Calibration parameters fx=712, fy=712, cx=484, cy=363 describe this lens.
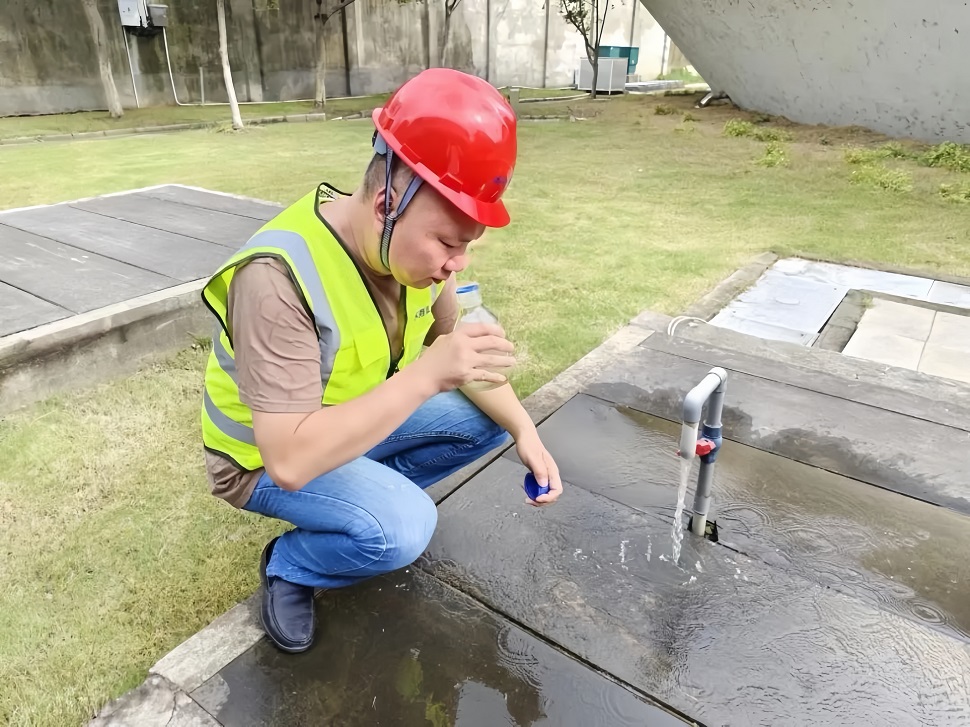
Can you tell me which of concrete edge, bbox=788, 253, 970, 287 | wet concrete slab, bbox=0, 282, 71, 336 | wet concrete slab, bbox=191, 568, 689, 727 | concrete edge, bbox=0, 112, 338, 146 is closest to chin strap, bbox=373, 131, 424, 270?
wet concrete slab, bbox=191, 568, 689, 727

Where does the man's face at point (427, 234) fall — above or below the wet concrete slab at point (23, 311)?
above

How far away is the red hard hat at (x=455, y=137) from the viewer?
1.38 meters

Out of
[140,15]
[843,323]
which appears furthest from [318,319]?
[140,15]

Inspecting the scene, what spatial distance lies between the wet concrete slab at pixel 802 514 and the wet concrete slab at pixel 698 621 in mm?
90

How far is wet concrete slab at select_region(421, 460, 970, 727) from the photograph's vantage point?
178cm

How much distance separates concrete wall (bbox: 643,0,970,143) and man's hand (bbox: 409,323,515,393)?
10.8 metres

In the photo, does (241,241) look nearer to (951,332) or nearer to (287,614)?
(287,614)

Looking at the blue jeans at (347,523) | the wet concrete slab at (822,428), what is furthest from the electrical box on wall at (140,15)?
the blue jeans at (347,523)

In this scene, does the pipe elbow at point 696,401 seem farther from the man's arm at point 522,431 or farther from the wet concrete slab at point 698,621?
the wet concrete slab at point 698,621

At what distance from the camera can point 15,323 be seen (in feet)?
11.1

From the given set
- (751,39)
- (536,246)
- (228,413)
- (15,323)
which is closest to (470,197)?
(228,413)

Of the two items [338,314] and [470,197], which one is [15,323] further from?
[470,197]

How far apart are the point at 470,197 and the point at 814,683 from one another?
1.49 metres

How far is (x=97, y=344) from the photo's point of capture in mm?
3461
